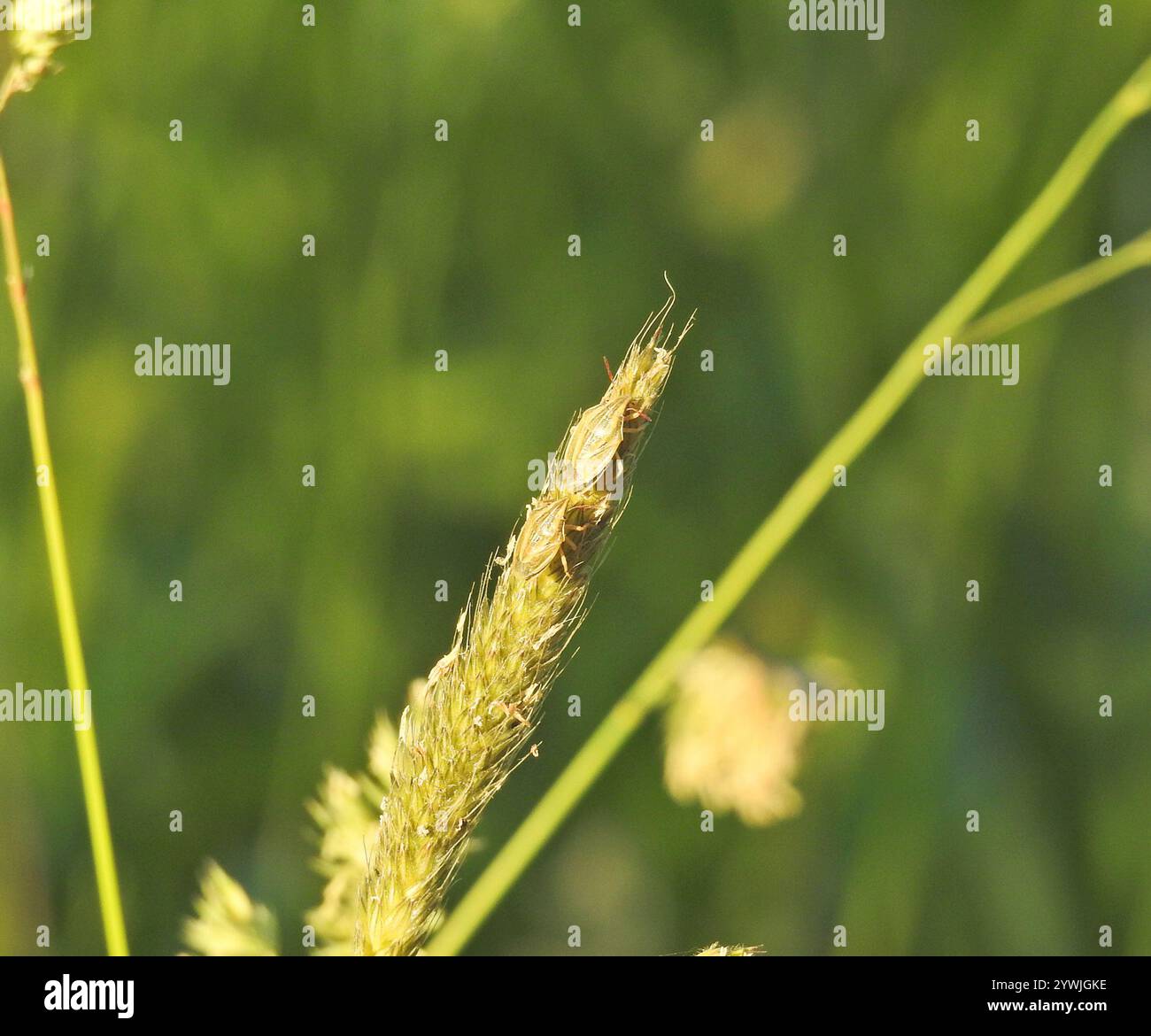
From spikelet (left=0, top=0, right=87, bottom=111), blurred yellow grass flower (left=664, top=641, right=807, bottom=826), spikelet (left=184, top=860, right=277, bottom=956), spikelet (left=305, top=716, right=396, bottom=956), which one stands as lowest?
spikelet (left=184, top=860, right=277, bottom=956)

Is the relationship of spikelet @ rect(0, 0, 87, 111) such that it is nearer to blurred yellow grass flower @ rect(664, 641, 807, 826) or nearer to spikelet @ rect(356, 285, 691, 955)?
spikelet @ rect(356, 285, 691, 955)

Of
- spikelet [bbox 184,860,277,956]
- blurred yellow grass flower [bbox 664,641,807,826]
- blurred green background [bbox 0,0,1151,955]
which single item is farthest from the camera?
blurred green background [bbox 0,0,1151,955]

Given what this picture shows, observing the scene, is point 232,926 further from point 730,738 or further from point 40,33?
point 40,33

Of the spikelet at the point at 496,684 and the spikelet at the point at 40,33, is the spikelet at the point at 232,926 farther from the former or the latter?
the spikelet at the point at 40,33

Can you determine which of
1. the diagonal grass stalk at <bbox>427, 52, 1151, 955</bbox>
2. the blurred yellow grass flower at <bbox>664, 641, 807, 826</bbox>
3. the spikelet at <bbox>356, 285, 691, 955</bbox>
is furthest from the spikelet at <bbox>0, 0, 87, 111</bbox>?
the blurred yellow grass flower at <bbox>664, 641, 807, 826</bbox>

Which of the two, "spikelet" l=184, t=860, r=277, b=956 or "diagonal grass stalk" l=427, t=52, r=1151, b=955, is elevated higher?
"diagonal grass stalk" l=427, t=52, r=1151, b=955

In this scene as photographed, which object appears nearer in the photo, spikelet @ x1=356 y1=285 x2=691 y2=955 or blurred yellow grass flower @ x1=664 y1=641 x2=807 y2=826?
spikelet @ x1=356 y1=285 x2=691 y2=955
